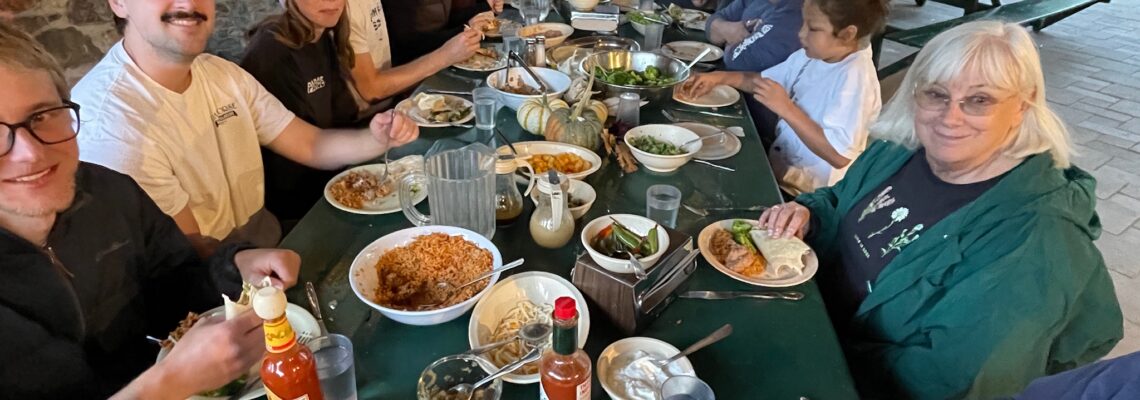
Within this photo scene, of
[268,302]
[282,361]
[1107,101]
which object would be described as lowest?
[1107,101]

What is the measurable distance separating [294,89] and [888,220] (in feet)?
6.42

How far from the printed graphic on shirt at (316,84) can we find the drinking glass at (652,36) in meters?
1.51

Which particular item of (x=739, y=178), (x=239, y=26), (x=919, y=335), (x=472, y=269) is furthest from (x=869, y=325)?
(x=239, y=26)

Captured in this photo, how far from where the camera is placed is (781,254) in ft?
5.35

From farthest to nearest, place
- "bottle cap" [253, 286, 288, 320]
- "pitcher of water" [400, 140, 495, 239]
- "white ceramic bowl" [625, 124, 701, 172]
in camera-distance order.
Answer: "white ceramic bowl" [625, 124, 701, 172], "pitcher of water" [400, 140, 495, 239], "bottle cap" [253, 286, 288, 320]

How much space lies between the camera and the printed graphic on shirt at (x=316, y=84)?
245 centimetres

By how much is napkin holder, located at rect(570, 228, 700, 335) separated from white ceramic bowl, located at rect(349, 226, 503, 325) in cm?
20

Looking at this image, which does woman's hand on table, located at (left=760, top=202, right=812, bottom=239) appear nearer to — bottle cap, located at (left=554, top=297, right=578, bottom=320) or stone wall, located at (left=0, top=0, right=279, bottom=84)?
bottle cap, located at (left=554, top=297, right=578, bottom=320)

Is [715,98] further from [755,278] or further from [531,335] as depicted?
[531,335]

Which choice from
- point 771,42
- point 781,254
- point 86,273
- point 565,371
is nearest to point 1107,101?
point 771,42

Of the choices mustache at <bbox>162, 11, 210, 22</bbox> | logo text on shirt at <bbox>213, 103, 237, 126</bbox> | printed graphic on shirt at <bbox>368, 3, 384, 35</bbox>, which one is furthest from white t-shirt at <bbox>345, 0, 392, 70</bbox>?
mustache at <bbox>162, 11, 210, 22</bbox>

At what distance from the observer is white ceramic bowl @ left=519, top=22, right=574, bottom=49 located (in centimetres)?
320

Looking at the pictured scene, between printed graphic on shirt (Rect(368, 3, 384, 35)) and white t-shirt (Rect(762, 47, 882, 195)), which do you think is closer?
white t-shirt (Rect(762, 47, 882, 195))

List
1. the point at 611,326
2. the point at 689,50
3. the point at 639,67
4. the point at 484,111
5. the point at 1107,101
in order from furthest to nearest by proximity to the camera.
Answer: the point at 1107,101 < the point at 689,50 < the point at 639,67 < the point at 484,111 < the point at 611,326
